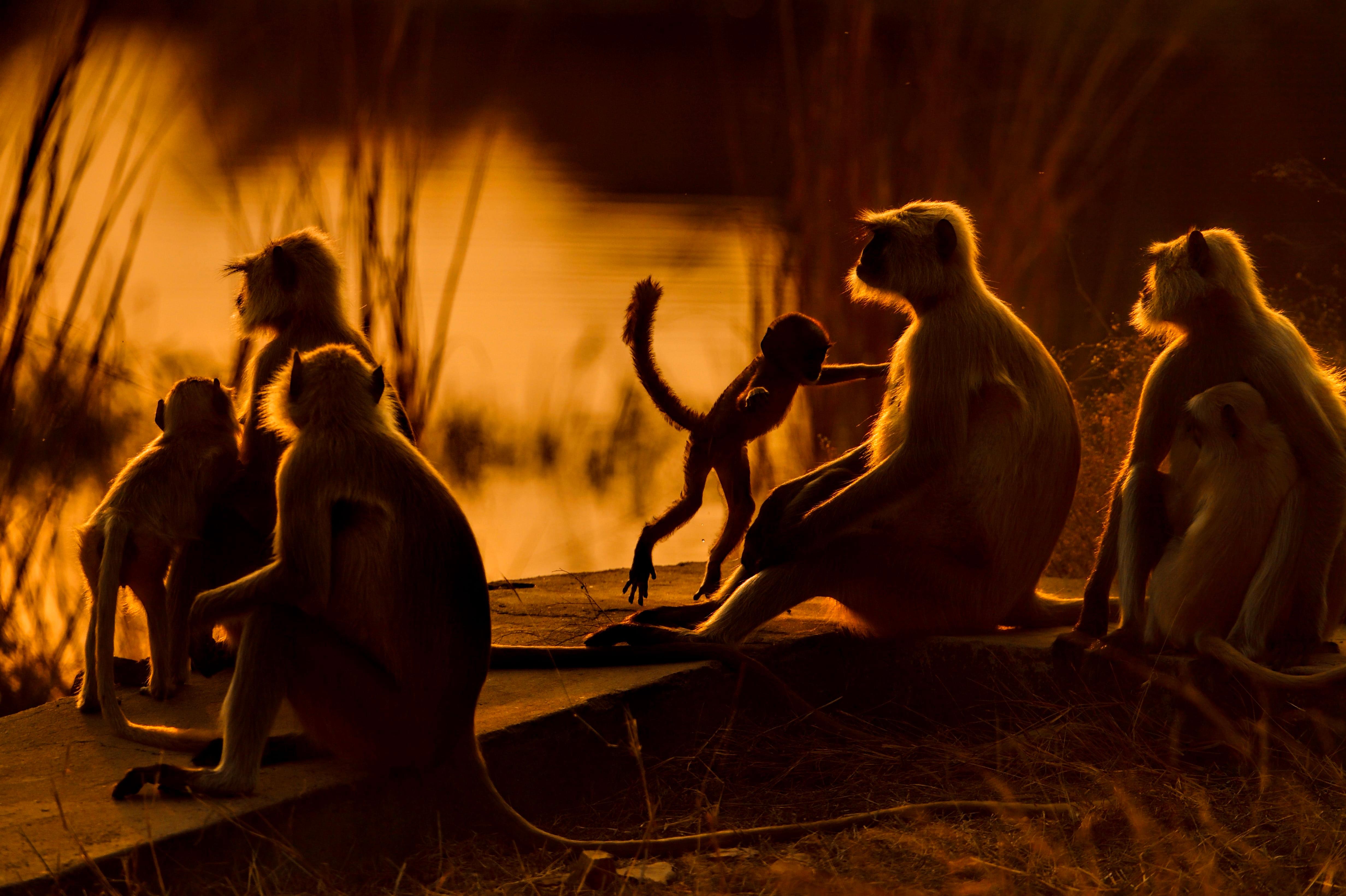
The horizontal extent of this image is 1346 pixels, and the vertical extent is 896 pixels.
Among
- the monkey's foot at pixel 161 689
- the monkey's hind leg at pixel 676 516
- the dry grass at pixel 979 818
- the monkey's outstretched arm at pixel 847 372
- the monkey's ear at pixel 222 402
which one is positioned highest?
the monkey's ear at pixel 222 402

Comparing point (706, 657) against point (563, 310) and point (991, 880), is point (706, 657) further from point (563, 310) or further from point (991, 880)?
point (563, 310)

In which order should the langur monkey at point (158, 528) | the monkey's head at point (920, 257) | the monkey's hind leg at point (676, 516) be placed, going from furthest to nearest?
the monkey's hind leg at point (676, 516) < the monkey's head at point (920, 257) < the langur monkey at point (158, 528)

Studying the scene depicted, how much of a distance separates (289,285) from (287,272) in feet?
0.13

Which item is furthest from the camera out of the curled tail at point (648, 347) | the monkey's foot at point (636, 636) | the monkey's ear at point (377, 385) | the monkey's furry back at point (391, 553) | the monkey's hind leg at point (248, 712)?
the curled tail at point (648, 347)

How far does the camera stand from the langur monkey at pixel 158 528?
3.45 m

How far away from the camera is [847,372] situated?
4742 millimetres

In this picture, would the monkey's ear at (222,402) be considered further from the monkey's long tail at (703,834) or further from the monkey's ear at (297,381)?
the monkey's long tail at (703,834)

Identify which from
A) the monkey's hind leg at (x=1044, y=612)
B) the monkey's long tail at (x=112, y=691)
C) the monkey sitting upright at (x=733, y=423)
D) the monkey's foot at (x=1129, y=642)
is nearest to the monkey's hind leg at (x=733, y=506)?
the monkey sitting upright at (x=733, y=423)

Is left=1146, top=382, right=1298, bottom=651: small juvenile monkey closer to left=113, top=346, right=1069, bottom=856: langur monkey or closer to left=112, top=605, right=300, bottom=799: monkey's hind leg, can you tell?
left=113, top=346, right=1069, bottom=856: langur monkey

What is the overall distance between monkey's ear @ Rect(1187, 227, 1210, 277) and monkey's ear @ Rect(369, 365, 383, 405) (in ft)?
7.62

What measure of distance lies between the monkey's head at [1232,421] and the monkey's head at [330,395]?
2155 millimetres

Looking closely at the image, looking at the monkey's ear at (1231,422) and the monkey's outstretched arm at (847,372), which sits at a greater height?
the monkey's outstretched arm at (847,372)

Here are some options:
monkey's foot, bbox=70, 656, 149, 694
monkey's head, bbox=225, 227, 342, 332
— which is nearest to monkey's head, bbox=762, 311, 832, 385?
monkey's head, bbox=225, 227, 342, 332

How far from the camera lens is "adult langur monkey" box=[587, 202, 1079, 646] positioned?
4.02 m
